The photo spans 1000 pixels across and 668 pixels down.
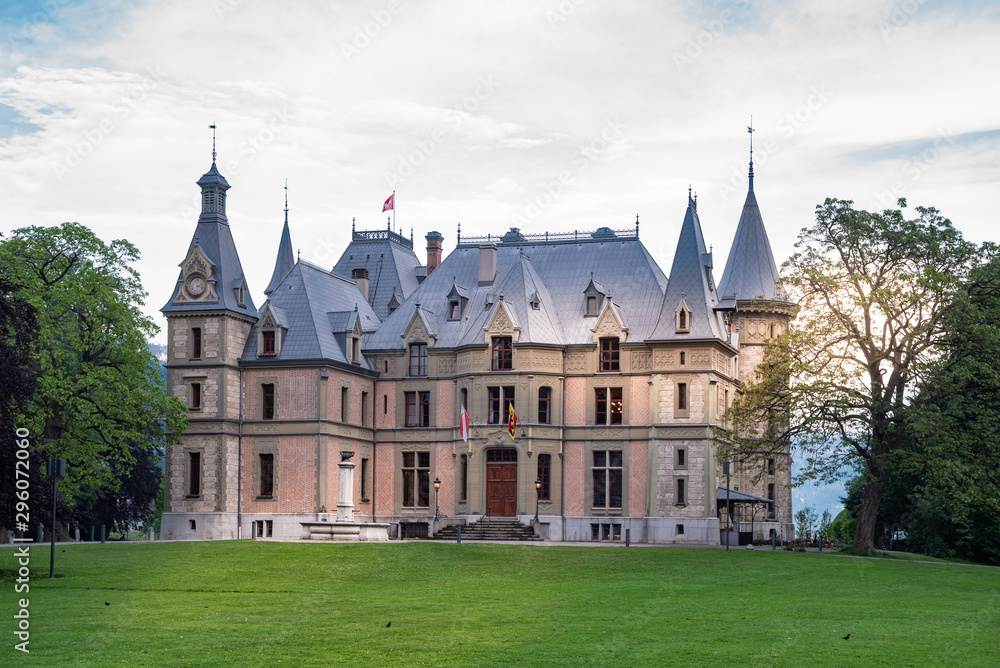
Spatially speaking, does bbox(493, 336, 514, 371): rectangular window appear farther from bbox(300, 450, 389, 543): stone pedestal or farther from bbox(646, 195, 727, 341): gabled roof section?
bbox(300, 450, 389, 543): stone pedestal

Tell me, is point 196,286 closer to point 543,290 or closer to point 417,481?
point 417,481

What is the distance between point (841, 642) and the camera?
62.2ft

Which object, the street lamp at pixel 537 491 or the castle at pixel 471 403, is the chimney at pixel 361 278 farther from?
the street lamp at pixel 537 491

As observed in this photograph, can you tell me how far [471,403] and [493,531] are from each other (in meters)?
6.87

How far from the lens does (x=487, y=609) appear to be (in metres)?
23.5

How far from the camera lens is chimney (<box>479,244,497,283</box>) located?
64688 millimetres

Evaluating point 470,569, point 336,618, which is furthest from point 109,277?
point 336,618

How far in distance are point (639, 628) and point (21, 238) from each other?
127 ft

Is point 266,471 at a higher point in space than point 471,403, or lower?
lower

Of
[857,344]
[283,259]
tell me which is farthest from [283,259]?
[857,344]

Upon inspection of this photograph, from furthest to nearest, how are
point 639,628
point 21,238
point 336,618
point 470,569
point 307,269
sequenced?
1. point 307,269
2. point 21,238
3. point 470,569
4. point 336,618
5. point 639,628

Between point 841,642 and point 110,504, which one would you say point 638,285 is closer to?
point 110,504

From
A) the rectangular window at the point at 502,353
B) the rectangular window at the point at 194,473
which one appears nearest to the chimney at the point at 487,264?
the rectangular window at the point at 502,353

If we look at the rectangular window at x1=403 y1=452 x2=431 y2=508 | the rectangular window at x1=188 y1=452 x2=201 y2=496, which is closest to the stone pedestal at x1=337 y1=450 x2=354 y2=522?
the rectangular window at x1=188 y1=452 x2=201 y2=496
